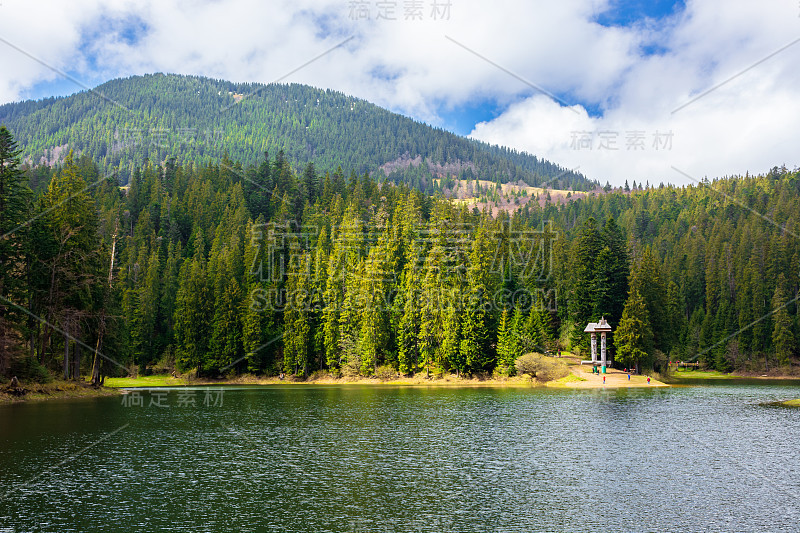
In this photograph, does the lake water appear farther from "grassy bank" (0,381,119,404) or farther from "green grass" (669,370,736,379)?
"green grass" (669,370,736,379)

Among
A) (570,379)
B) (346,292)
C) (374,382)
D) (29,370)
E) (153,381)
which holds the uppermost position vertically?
(346,292)

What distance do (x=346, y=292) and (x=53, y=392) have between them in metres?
46.4

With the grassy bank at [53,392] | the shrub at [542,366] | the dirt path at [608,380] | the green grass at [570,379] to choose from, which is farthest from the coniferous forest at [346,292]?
the green grass at [570,379]

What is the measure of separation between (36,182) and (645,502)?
160 meters

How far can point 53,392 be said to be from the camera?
187ft

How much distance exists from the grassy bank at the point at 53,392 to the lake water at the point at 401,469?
10.6 feet

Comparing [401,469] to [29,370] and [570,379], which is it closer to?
[29,370]

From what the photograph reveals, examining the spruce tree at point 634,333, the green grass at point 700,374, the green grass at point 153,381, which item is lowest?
the green grass at point 153,381

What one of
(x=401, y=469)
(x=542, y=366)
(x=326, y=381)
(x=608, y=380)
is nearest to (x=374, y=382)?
(x=326, y=381)

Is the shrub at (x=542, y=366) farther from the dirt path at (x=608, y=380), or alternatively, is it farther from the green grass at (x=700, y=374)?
the green grass at (x=700, y=374)

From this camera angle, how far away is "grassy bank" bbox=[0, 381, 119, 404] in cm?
5169

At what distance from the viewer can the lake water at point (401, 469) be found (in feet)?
70.0

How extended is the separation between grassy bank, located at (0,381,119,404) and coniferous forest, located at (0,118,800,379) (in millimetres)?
1737

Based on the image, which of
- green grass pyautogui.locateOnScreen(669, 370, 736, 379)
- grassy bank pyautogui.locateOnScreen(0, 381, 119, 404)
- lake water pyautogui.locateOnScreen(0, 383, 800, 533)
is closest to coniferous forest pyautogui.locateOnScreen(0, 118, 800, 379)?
grassy bank pyautogui.locateOnScreen(0, 381, 119, 404)
